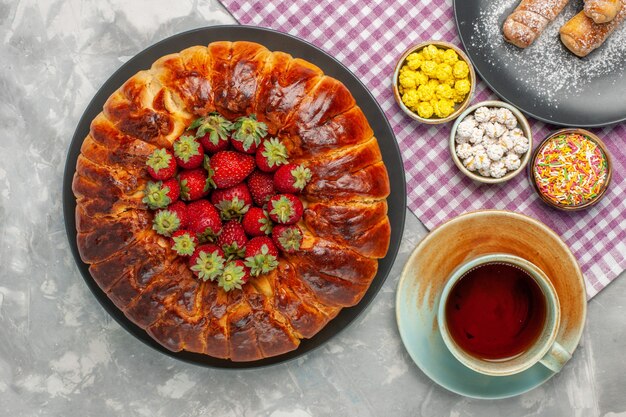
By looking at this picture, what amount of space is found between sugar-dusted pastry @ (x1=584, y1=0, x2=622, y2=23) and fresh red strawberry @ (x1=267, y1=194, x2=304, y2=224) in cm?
106

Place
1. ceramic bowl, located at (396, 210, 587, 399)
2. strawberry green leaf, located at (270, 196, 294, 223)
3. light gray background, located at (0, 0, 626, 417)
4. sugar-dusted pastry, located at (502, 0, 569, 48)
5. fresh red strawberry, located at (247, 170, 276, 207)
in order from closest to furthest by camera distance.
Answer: strawberry green leaf, located at (270, 196, 294, 223) → fresh red strawberry, located at (247, 170, 276, 207) → ceramic bowl, located at (396, 210, 587, 399) → sugar-dusted pastry, located at (502, 0, 569, 48) → light gray background, located at (0, 0, 626, 417)

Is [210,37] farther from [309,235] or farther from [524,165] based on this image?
[524,165]

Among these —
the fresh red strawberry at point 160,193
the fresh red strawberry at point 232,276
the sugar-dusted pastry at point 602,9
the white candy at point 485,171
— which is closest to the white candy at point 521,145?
the white candy at point 485,171

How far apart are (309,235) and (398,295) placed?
37 cm

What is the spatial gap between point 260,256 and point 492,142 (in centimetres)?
83

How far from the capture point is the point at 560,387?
7.22 ft

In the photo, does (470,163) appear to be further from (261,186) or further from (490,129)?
(261,186)

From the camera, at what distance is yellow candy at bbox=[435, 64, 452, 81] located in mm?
2020

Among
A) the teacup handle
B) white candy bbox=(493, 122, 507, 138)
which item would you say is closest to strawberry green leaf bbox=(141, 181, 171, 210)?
white candy bbox=(493, 122, 507, 138)

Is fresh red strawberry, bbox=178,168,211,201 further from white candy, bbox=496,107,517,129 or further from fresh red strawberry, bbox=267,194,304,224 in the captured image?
white candy, bbox=496,107,517,129

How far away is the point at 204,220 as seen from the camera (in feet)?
5.74

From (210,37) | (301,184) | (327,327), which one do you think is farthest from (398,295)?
(210,37)

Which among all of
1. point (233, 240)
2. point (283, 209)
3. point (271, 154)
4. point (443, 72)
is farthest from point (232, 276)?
point (443, 72)

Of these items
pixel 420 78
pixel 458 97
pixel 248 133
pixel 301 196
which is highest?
pixel 248 133
